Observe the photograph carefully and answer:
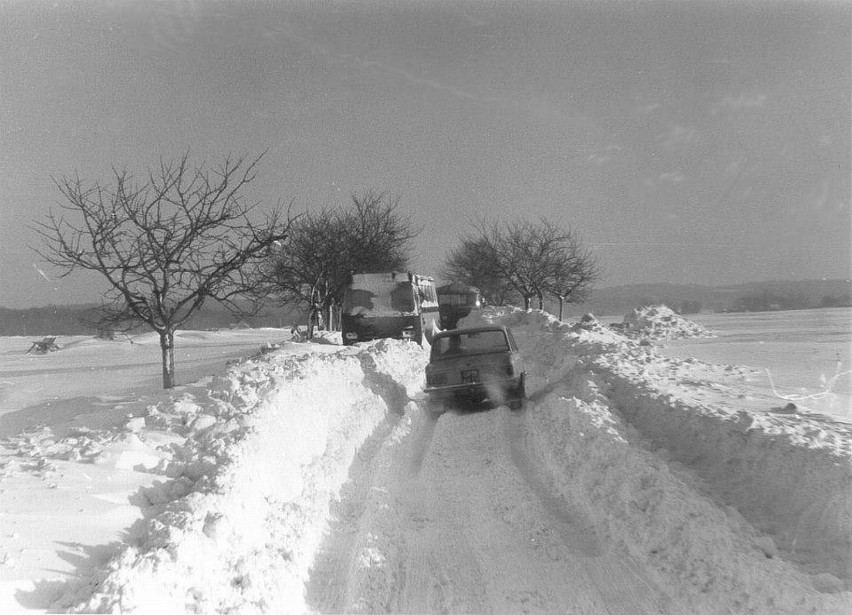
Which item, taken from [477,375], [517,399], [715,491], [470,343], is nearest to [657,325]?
[470,343]

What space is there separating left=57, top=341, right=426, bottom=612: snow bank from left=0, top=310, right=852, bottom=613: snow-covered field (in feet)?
0.07

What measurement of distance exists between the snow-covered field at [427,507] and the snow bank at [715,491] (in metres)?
0.02

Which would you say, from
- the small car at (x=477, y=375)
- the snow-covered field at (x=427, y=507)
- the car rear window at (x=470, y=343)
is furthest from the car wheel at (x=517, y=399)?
the snow-covered field at (x=427, y=507)

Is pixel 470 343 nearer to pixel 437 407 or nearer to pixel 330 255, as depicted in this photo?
pixel 437 407

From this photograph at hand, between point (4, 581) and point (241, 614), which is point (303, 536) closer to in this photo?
point (241, 614)

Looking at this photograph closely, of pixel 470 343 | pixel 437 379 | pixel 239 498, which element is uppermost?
pixel 470 343

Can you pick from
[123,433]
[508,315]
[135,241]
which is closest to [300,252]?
[508,315]

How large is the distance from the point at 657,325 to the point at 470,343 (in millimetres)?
21640

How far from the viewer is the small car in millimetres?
10797

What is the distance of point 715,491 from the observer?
19.1ft

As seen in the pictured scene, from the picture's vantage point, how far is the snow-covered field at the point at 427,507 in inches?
155

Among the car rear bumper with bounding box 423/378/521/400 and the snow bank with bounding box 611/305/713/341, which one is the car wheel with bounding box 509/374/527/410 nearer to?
the car rear bumper with bounding box 423/378/521/400

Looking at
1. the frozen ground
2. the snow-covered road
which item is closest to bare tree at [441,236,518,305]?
the frozen ground

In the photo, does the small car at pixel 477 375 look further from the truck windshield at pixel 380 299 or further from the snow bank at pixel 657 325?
the snow bank at pixel 657 325
